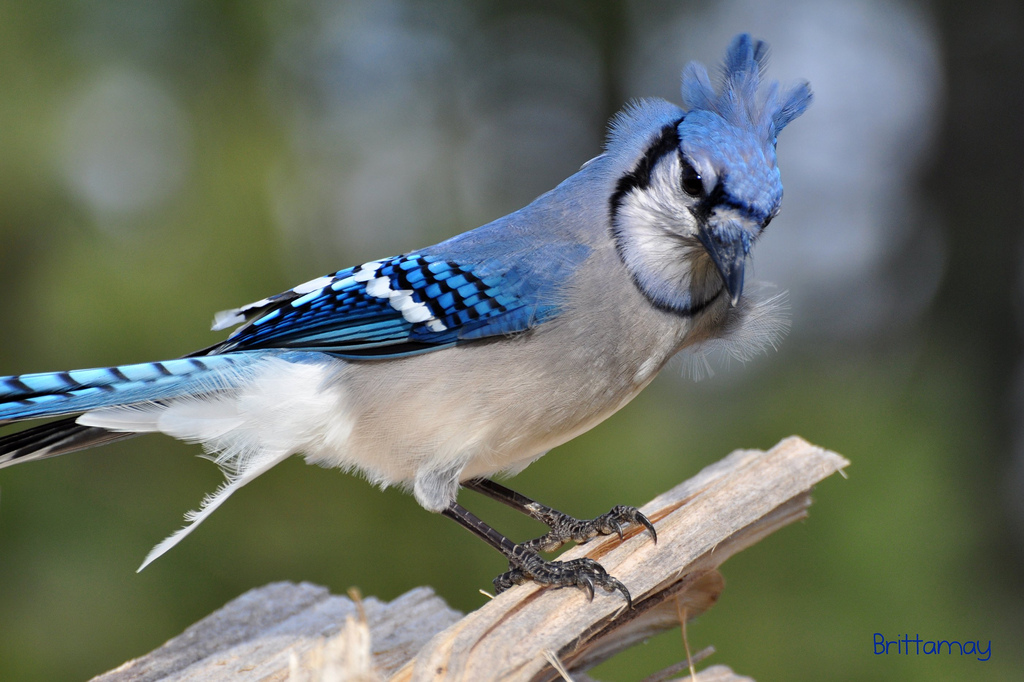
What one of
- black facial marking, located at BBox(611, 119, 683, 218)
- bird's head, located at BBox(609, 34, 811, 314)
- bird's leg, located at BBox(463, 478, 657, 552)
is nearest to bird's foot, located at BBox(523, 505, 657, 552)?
bird's leg, located at BBox(463, 478, 657, 552)

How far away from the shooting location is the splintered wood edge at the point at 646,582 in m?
1.58

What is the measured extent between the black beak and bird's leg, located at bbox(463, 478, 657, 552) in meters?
0.58

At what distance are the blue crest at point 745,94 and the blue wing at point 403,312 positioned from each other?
621 millimetres

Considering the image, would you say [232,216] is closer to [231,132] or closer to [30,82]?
[231,132]

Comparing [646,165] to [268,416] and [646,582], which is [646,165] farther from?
[268,416]

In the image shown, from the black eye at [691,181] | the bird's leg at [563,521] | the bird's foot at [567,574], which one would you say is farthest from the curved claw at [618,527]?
the black eye at [691,181]

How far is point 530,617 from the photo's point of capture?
1.69 metres

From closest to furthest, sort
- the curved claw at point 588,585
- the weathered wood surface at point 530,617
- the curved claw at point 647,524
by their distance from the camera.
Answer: the weathered wood surface at point 530,617 < the curved claw at point 588,585 < the curved claw at point 647,524

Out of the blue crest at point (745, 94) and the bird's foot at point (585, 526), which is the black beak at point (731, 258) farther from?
the bird's foot at point (585, 526)

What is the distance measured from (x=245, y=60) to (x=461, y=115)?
1.29 metres

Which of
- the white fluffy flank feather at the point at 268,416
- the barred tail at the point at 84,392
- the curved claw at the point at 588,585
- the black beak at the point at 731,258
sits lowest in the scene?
the curved claw at the point at 588,585

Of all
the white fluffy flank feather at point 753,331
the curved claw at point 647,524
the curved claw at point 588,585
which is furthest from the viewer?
the white fluffy flank feather at point 753,331

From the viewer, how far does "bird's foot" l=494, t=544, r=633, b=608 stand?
1.72 meters

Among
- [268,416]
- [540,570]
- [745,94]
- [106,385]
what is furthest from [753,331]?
[106,385]
